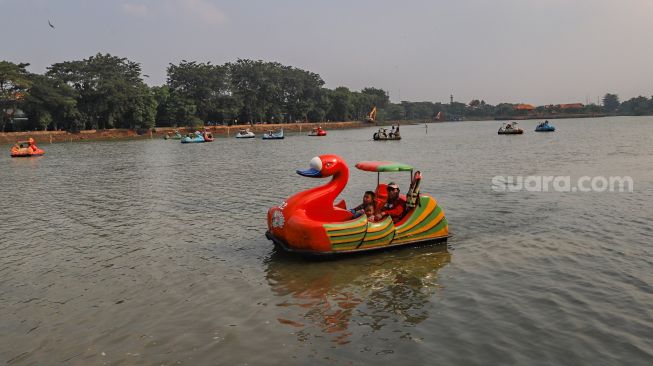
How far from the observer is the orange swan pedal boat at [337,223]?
40.3ft

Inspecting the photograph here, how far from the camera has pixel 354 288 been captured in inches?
427

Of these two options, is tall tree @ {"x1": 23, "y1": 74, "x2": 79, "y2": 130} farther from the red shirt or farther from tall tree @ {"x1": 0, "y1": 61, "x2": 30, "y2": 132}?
the red shirt

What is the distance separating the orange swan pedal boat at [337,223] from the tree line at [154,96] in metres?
77.6

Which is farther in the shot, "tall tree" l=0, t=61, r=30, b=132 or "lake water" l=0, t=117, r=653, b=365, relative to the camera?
"tall tree" l=0, t=61, r=30, b=132

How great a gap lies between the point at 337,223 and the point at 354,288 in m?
2.08

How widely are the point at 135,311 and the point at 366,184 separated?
59.2 feet

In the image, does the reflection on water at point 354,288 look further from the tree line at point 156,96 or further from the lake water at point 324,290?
the tree line at point 156,96

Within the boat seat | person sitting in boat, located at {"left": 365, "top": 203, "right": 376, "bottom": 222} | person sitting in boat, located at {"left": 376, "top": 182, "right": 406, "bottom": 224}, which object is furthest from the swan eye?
person sitting in boat, located at {"left": 376, "top": 182, "right": 406, "bottom": 224}

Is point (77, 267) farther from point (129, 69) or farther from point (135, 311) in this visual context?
point (129, 69)

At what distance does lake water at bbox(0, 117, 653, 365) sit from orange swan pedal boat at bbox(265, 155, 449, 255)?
0.44m

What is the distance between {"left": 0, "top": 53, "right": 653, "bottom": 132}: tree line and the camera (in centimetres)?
8012

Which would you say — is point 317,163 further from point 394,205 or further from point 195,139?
point 195,139

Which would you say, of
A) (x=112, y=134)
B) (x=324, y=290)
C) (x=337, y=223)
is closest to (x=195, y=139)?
(x=112, y=134)

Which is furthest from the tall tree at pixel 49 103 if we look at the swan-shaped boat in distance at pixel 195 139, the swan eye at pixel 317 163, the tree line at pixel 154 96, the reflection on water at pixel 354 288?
the reflection on water at pixel 354 288
